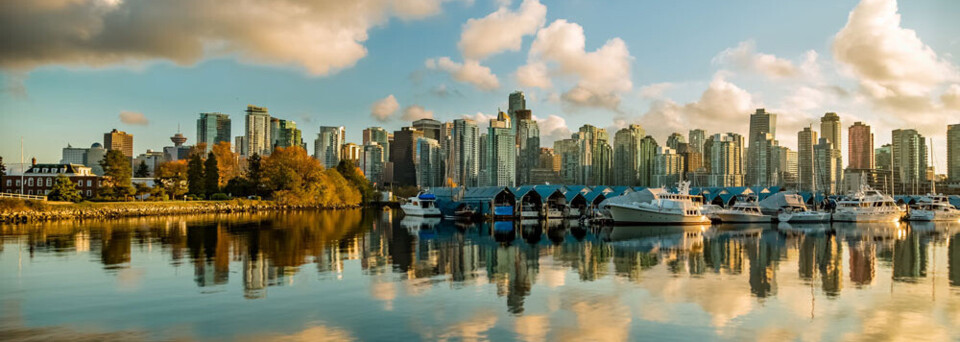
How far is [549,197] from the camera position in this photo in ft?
273

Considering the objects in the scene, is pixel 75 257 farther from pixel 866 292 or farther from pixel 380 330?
pixel 866 292

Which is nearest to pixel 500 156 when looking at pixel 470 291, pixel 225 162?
pixel 225 162

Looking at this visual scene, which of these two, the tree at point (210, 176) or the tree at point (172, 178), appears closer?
the tree at point (172, 178)

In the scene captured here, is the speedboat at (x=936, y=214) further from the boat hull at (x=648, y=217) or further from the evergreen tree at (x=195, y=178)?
the evergreen tree at (x=195, y=178)

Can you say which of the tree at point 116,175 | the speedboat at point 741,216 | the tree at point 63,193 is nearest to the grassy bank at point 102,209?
the tree at point 63,193

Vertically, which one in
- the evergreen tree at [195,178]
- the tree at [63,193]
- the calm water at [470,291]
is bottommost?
the calm water at [470,291]

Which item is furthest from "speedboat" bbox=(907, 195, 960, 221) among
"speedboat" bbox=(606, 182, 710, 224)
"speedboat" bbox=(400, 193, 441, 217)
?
"speedboat" bbox=(400, 193, 441, 217)

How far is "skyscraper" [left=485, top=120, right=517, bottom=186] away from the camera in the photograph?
618 feet

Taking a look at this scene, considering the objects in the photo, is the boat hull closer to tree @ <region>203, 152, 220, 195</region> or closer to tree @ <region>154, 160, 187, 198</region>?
tree @ <region>203, 152, 220, 195</region>

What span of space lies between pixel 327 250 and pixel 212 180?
240 ft

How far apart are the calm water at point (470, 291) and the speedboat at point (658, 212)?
22.9 m

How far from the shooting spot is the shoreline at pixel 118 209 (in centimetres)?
6131

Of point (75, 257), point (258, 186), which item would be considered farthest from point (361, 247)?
point (258, 186)

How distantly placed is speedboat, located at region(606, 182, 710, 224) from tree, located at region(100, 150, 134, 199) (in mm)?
64793
